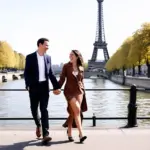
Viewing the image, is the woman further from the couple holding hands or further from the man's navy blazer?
the man's navy blazer

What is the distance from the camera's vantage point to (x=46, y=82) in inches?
289

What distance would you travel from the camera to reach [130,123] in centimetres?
899

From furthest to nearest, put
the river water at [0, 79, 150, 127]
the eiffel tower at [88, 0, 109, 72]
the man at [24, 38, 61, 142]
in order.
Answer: the eiffel tower at [88, 0, 109, 72] < the river water at [0, 79, 150, 127] < the man at [24, 38, 61, 142]

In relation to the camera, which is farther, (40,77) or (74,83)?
(74,83)

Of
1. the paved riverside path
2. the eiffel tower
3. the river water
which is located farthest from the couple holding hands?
the eiffel tower

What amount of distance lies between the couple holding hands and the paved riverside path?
0.68 feet

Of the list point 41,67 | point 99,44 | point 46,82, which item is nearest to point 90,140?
point 46,82

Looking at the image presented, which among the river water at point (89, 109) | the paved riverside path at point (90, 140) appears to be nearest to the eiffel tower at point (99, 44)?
the river water at point (89, 109)

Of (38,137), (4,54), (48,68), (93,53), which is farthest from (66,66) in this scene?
(93,53)

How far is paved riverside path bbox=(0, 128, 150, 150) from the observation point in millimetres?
6855

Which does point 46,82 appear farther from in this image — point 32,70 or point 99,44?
point 99,44

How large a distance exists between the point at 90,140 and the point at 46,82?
4.30 ft

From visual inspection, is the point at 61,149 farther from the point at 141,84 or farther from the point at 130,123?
the point at 141,84

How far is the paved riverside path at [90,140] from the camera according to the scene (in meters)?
6.86
